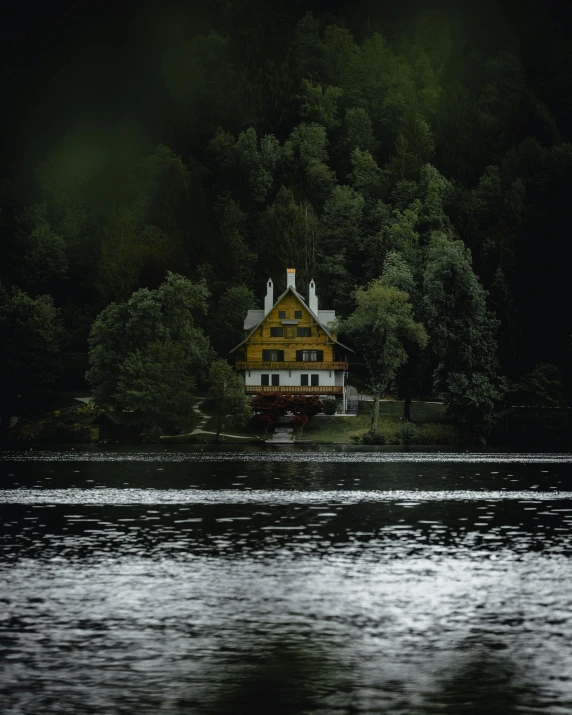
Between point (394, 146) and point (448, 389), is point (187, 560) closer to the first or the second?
point (448, 389)

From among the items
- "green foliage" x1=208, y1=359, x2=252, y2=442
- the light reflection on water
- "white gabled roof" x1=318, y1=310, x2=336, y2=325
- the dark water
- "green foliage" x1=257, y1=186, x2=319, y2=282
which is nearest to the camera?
the dark water

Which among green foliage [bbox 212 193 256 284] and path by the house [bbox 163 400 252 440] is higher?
green foliage [bbox 212 193 256 284]

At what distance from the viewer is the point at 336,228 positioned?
162m

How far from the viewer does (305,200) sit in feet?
546

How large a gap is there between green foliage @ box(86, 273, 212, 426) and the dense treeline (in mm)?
8359

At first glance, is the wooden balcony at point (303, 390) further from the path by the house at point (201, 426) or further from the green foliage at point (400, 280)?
the green foliage at point (400, 280)

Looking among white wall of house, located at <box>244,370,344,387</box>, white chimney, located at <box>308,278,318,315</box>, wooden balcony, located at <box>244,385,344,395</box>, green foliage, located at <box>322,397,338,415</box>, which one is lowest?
green foliage, located at <box>322,397,338,415</box>

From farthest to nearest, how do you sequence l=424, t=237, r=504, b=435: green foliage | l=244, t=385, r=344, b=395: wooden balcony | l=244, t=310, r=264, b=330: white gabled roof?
1. l=244, t=310, r=264, b=330: white gabled roof
2. l=244, t=385, r=344, b=395: wooden balcony
3. l=424, t=237, r=504, b=435: green foliage

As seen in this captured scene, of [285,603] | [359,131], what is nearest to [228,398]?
[285,603]

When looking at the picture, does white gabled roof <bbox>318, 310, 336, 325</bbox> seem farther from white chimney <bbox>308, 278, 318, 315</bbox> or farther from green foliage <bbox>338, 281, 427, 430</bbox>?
green foliage <bbox>338, 281, 427, 430</bbox>

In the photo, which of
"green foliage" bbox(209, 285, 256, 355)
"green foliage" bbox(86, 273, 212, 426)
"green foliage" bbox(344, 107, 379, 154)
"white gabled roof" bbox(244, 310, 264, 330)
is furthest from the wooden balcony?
"green foliage" bbox(344, 107, 379, 154)

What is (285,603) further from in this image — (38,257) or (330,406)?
(38,257)

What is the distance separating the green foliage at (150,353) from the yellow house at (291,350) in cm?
574

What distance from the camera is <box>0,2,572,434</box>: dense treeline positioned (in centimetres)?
11329
